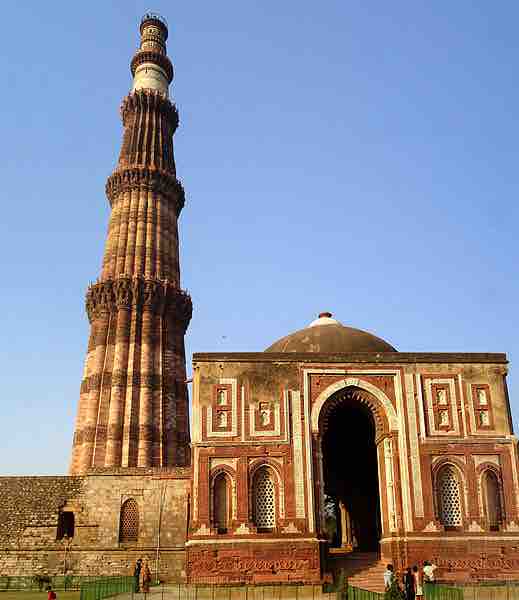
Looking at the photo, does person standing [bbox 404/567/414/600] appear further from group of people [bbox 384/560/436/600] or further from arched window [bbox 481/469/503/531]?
arched window [bbox 481/469/503/531]

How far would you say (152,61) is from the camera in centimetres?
A: 4559

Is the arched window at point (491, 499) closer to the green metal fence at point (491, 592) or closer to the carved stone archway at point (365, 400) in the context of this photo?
the green metal fence at point (491, 592)

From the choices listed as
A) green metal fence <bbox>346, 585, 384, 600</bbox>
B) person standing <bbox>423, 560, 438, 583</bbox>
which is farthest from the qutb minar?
green metal fence <bbox>346, 585, 384, 600</bbox>

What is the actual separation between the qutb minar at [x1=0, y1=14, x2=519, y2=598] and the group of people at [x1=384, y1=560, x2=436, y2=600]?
1346 millimetres

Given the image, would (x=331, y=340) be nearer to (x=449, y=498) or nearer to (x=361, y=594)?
(x=449, y=498)

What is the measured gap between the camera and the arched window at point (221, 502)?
20844 mm

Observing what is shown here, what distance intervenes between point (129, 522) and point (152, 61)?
31851 mm

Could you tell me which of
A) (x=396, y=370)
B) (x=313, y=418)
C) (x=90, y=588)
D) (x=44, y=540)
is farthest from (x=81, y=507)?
(x=396, y=370)

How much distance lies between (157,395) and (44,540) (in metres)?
10.8

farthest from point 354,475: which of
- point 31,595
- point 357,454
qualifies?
point 31,595

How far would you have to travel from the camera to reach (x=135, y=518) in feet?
87.2

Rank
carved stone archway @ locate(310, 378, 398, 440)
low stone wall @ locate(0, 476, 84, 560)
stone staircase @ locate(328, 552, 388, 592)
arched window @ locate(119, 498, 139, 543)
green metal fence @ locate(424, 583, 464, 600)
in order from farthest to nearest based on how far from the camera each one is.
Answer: low stone wall @ locate(0, 476, 84, 560) → arched window @ locate(119, 498, 139, 543) → carved stone archway @ locate(310, 378, 398, 440) → stone staircase @ locate(328, 552, 388, 592) → green metal fence @ locate(424, 583, 464, 600)

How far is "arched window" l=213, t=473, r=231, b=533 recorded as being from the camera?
20844 mm

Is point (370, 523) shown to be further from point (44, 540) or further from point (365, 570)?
point (44, 540)
